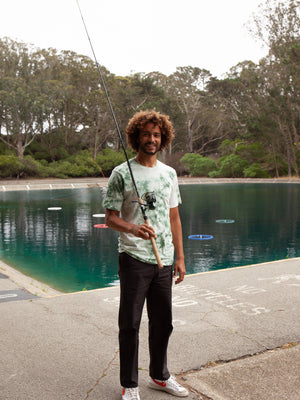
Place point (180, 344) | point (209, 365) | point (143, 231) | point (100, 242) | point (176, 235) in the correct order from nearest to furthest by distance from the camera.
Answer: point (143, 231) < point (176, 235) < point (209, 365) < point (180, 344) < point (100, 242)

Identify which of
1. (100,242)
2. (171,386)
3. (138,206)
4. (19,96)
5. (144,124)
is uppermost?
(19,96)

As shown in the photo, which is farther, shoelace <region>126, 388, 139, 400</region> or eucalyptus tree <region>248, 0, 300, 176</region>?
eucalyptus tree <region>248, 0, 300, 176</region>

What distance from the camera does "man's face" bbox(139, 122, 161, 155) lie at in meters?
3.27

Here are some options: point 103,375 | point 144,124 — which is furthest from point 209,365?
point 144,124

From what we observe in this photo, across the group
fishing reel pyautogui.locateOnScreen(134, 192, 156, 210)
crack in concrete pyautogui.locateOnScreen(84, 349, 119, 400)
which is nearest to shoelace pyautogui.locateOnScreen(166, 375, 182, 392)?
crack in concrete pyautogui.locateOnScreen(84, 349, 119, 400)

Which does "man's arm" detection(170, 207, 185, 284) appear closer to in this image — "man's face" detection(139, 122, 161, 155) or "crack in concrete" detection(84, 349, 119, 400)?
"man's face" detection(139, 122, 161, 155)

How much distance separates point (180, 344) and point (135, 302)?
4.36 ft

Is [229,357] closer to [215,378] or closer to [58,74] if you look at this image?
[215,378]

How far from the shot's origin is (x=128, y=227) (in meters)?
3.08

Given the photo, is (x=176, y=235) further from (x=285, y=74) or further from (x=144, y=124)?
(x=285, y=74)

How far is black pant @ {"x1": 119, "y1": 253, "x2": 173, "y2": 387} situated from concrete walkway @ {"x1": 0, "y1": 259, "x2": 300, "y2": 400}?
281 millimetres

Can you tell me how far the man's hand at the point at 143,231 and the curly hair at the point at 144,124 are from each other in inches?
26.0

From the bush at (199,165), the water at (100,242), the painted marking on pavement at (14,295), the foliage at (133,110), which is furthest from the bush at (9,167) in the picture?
the painted marking on pavement at (14,295)

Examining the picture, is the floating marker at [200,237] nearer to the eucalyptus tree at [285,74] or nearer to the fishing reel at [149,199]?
the fishing reel at [149,199]
